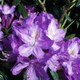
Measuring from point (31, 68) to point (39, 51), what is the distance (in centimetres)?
11

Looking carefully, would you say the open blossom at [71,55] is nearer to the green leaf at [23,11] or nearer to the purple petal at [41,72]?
the purple petal at [41,72]

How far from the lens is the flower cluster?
82cm

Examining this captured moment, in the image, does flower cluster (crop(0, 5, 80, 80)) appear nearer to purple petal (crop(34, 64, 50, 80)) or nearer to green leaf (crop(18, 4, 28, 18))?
purple petal (crop(34, 64, 50, 80))

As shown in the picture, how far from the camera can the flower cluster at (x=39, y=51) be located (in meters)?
0.82

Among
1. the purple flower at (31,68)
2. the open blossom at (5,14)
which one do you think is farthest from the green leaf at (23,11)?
the purple flower at (31,68)

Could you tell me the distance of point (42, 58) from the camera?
2.66ft

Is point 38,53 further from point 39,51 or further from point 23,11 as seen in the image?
point 23,11

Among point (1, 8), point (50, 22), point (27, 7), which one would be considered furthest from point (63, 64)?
point (27, 7)

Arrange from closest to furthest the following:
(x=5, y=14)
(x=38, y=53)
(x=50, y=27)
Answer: (x=38, y=53), (x=50, y=27), (x=5, y=14)

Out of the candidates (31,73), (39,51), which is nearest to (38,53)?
(39,51)

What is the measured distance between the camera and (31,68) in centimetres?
89

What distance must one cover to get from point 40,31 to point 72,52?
0.57 ft

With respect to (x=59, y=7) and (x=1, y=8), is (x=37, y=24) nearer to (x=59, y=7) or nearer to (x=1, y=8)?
(x=1, y=8)

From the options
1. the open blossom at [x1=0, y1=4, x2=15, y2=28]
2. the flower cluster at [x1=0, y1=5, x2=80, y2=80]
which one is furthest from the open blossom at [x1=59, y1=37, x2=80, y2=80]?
the open blossom at [x1=0, y1=4, x2=15, y2=28]
